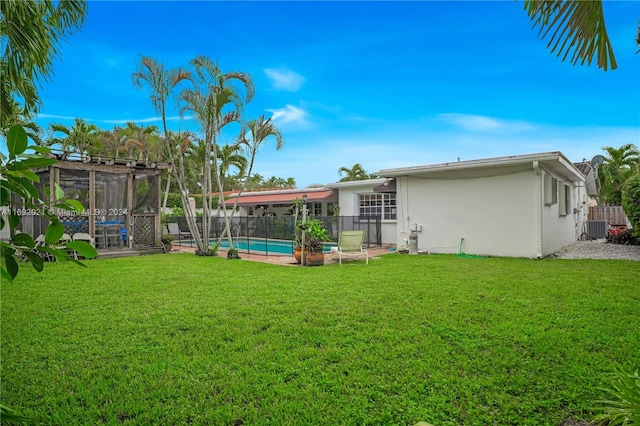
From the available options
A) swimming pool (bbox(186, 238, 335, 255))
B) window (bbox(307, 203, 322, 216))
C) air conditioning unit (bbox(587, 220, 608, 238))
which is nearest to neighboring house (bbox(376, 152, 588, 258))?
swimming pool (bbox(186, 238, 335, 255))

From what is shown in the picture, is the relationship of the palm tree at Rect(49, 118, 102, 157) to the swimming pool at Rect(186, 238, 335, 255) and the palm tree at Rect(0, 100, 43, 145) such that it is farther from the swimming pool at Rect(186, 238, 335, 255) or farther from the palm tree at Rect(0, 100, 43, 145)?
the palm tree at Rect(0, 100, 43, 145)

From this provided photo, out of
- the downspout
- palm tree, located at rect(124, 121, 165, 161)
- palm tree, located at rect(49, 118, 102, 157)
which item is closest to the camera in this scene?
the downspout

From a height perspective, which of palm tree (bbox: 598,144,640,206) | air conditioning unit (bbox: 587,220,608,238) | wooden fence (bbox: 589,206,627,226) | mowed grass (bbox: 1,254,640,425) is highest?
palm tree (bbox: 598,144,640,206)

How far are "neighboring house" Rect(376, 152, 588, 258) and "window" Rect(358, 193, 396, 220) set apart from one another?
395 centimetres

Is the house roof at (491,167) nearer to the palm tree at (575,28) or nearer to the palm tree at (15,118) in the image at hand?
the palm tree at (575,28)

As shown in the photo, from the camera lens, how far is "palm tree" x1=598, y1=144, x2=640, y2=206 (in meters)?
28.2

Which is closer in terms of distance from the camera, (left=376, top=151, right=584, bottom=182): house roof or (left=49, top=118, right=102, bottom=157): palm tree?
(left=376, top=151, right=584, bottom=182): house roof

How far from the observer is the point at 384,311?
5582mm

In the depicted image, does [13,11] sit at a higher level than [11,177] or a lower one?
higher

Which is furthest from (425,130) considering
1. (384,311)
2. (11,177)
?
(11,177)

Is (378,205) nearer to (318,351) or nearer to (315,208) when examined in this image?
(315,208)

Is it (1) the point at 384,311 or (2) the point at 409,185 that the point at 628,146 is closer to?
(2) the point at 409,185

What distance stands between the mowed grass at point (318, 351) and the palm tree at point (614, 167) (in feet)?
86.8

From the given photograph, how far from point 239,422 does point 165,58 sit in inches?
518
